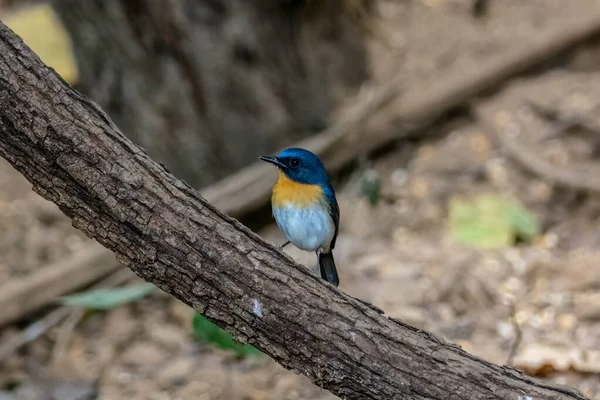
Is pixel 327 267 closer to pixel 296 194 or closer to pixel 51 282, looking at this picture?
pixel 296 194

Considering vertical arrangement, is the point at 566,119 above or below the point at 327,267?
above

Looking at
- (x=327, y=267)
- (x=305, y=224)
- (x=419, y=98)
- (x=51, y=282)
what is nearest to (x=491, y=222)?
(x=419, y=98)

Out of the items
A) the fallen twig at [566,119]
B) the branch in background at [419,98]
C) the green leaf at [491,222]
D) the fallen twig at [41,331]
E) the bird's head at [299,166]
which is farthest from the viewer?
the branch in background at [419,98]

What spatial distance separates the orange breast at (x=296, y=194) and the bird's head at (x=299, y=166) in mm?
28

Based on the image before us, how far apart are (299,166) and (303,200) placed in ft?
0.57

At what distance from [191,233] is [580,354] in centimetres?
254

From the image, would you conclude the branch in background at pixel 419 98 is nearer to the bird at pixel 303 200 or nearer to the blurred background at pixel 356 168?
the blurred background at pixel 356 168

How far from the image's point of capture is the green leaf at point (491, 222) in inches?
222

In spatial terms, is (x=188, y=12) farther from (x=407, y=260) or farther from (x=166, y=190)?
(x=166, y=190)

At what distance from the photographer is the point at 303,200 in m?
3.81

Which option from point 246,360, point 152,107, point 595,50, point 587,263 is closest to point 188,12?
point 152,107

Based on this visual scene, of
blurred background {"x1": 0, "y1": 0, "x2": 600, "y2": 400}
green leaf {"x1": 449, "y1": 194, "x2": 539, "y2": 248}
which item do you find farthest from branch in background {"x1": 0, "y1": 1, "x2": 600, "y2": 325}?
green leaf {"x1": 449, "y1": 194, "x2": 539, "y2": 248}

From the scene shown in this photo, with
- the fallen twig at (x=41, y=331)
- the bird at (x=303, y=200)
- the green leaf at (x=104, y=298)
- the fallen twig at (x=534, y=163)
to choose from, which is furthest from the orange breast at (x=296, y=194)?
the fallen twig at (x=534, y=163)

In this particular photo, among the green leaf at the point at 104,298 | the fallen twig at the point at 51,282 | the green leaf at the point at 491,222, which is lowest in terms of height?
the green leaf at the point at 104,298
